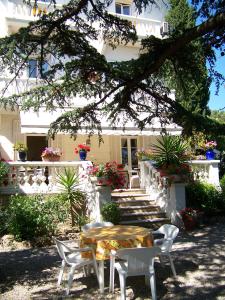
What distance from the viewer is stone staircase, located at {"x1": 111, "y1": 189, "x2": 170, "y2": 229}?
45.3 feet

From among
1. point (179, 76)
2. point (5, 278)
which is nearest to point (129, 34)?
point (179, 76)

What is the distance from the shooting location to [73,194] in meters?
14.2

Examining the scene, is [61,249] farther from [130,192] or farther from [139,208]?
[130,192]

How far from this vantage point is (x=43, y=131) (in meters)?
17.0

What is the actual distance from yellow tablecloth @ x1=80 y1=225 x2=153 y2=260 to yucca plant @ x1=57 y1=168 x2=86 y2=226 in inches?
240

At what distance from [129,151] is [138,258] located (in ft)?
49.6

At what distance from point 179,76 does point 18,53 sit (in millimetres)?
4563

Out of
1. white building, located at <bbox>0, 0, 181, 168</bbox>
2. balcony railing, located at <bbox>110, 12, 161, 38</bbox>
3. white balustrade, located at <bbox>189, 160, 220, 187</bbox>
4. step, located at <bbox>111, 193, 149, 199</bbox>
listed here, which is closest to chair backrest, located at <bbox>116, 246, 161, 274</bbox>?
step, located at <bbox>111, 193, 149, 199</bbox>

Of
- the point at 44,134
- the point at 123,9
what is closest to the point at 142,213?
the point at 44,134

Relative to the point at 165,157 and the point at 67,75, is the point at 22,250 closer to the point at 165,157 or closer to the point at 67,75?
the point at 67,75

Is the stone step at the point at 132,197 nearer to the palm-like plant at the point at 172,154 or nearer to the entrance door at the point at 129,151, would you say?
the palm-like plant at the point at 172,154

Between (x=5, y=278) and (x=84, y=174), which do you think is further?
(x=84, y=174)

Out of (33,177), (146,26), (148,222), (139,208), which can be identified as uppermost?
(146,26)

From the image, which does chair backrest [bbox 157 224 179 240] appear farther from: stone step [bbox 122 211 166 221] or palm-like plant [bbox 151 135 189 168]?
palm-like plant [bbox 151 135 189 168]
